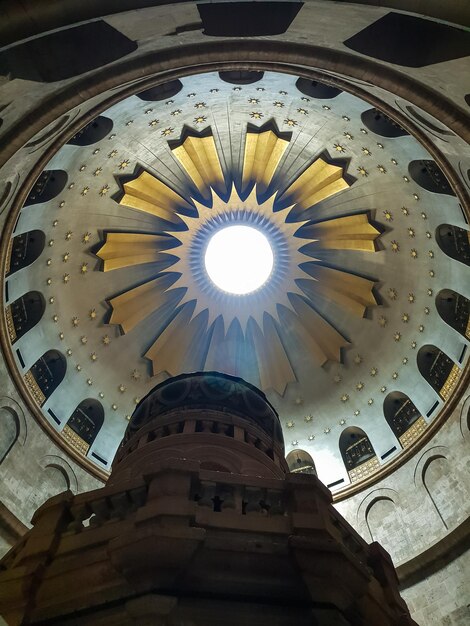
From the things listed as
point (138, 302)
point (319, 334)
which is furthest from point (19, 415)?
point (319, 334)

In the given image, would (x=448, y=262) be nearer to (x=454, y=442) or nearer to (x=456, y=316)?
(x=456, y=316)

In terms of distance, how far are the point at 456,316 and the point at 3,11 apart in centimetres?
1463

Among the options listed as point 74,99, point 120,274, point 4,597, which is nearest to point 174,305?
point 120,274

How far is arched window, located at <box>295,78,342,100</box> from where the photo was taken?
13.5 metres

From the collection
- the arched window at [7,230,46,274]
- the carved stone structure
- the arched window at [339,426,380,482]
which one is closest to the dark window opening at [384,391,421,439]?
the arched window at [339,426,380,482]

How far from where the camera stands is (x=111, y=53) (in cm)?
814

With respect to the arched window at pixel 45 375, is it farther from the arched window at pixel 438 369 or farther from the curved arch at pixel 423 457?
the arched window at pixel 438 369

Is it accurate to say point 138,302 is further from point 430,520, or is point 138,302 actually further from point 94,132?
point 430,520

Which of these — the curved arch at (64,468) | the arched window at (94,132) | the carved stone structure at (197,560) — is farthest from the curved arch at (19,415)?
the carved stone structure at (197,560)

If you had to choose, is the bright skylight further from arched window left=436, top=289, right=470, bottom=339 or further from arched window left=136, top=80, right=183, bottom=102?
arched window left=136, top=80, right=183, bottom=102

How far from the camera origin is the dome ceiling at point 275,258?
610 inches

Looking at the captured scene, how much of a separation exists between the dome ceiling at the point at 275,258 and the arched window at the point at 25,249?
2.0 inches

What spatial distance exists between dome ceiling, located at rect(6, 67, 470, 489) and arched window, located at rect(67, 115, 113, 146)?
6 centimetres

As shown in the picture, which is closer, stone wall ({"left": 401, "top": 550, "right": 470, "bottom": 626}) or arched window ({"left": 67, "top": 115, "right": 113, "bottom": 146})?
stone wall ({"left": 401, "top": 550, "right": 470, "bottom": 626})
